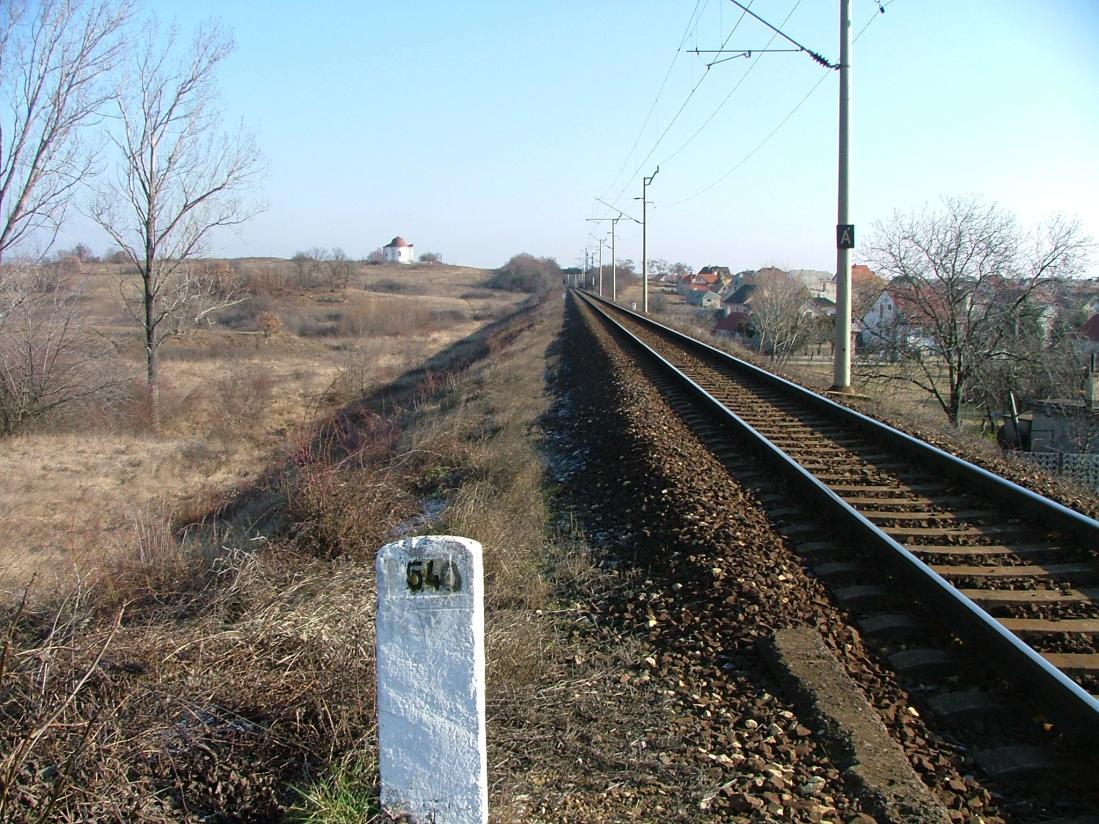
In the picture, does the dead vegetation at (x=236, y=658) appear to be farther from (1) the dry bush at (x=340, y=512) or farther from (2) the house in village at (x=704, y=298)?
(2) the house in village at (x=704, y=298)

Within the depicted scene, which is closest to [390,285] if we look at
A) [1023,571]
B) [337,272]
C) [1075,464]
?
[337,272]

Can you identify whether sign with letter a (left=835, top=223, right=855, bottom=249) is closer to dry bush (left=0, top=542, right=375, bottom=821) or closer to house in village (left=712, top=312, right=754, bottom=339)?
dry bush (left=0, top=542, right=375, bottom=821)

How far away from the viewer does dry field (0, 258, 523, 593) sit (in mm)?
11008

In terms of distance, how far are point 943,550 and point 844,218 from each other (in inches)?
420

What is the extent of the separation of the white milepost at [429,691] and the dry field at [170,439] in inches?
102

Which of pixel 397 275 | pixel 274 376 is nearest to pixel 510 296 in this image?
pixel 397 275

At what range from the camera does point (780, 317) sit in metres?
56.2

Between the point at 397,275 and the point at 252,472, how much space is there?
5197 inches

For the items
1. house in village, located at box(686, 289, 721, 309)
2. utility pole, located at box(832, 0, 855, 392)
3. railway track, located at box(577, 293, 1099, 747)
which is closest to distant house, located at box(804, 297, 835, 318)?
utility pole, located at box(832, 0, 855, 392)

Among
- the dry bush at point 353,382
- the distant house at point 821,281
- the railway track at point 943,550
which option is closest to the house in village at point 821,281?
the distant house at point 821,281

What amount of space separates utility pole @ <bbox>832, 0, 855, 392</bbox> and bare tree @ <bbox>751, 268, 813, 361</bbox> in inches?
1559

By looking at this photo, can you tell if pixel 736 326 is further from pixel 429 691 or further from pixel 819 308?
pixel 429 691

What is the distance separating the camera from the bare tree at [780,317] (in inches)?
2188

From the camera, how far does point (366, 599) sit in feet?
14.9
